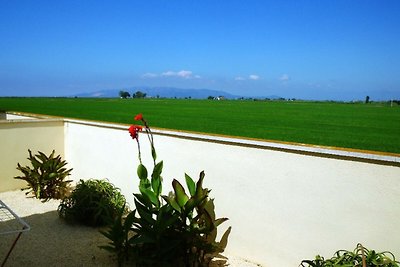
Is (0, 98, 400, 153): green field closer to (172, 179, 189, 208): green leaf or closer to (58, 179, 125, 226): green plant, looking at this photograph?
(58, 179, 125, 226): green plant

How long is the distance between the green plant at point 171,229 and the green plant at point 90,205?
4.35 ft

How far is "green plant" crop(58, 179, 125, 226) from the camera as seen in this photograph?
15.9ft

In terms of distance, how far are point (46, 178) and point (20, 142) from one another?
39.2 inches

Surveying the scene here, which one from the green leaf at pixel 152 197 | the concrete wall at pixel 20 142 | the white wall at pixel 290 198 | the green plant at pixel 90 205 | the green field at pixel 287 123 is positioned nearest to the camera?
the white wall at pixel 290 198

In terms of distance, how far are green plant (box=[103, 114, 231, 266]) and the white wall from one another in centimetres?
42

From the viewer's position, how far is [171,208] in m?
3.40

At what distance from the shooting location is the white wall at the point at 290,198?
9.43ft

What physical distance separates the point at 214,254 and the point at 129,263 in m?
0.89

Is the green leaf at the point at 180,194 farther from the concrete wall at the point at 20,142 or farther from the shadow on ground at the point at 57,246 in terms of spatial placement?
the concrete wall at the point at 20,142

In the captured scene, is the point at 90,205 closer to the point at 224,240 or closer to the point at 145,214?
the point at 145,214

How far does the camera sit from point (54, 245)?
4172mm

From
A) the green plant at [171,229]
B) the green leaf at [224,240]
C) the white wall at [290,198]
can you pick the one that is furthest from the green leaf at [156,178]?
the green leaf at [224,240]

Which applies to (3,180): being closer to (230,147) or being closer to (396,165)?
(230,147)

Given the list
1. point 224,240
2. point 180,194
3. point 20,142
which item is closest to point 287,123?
point 20,142
